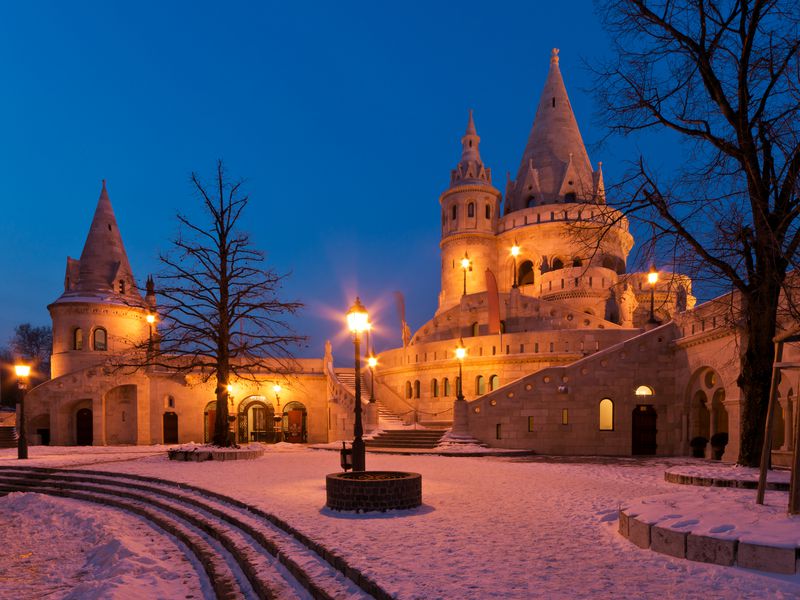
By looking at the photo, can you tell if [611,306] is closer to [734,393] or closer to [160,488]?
[734,393]

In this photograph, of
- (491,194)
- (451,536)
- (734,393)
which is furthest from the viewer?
(491,194)

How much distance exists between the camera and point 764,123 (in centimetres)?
1009

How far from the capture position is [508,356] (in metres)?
30.6

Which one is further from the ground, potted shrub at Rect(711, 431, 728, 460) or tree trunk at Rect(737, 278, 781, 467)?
tree trunk at Rect(737, 278, 781, 467)

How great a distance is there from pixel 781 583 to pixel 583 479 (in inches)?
347

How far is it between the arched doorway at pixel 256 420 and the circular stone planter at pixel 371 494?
28.7m

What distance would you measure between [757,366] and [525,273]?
41.0 metres

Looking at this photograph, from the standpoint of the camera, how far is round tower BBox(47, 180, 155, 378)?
124 ft

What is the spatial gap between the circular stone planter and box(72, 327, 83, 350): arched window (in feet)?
113

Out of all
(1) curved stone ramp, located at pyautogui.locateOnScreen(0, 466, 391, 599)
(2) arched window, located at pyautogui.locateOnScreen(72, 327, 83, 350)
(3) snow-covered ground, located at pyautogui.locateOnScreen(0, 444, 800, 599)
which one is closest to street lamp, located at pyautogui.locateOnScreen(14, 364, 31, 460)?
(1) curved stone ramp, located at pyautogui.locateOnScreen(0, 466, 391, 599)

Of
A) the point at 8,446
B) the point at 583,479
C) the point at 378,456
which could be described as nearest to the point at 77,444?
the point at 8,446

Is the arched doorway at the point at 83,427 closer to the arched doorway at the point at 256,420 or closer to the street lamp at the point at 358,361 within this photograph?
the arched doorway at the point at 256,420

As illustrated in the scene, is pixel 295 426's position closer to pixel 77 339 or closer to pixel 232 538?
pixel 77 339

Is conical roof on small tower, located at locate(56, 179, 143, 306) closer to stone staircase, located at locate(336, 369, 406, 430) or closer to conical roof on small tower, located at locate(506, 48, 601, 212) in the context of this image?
stone staircase, located at locate(336, 369, 406, 430)
